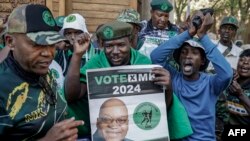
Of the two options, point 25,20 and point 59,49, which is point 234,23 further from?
point 25,20

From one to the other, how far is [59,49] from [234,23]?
123 inches

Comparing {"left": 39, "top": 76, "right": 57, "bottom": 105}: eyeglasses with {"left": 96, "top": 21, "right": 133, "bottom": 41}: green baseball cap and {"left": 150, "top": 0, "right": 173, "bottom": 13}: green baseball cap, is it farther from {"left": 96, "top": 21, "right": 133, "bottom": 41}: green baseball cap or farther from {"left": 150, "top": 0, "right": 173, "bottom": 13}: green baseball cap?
{"left": 150, "top": 0, "right": 173, "bottom": 13}: green baseball cap

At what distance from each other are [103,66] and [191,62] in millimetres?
955

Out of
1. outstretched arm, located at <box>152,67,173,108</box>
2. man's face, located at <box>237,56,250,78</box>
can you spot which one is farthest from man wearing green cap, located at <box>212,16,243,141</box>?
outstretched arm, located at <box>152,67,173,108</box>

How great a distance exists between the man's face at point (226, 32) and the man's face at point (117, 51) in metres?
3.44

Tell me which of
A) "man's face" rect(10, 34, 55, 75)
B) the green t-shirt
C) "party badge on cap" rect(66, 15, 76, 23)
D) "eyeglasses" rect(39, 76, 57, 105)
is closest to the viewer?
the green t-shirt

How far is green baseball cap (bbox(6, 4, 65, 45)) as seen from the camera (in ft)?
6.73

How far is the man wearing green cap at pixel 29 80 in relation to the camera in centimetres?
200

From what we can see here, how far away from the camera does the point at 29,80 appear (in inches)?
83.7

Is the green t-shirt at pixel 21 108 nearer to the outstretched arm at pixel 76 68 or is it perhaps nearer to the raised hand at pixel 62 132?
the raised hand at pixel 62 132

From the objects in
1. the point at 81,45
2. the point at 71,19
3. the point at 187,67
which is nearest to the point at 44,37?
the point at 81,45

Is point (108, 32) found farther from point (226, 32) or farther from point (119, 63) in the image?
point (226, 32)

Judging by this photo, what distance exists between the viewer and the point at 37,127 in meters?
2.07

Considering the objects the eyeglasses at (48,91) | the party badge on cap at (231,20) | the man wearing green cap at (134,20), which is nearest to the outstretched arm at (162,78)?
the eyeglasses at (48,91)
